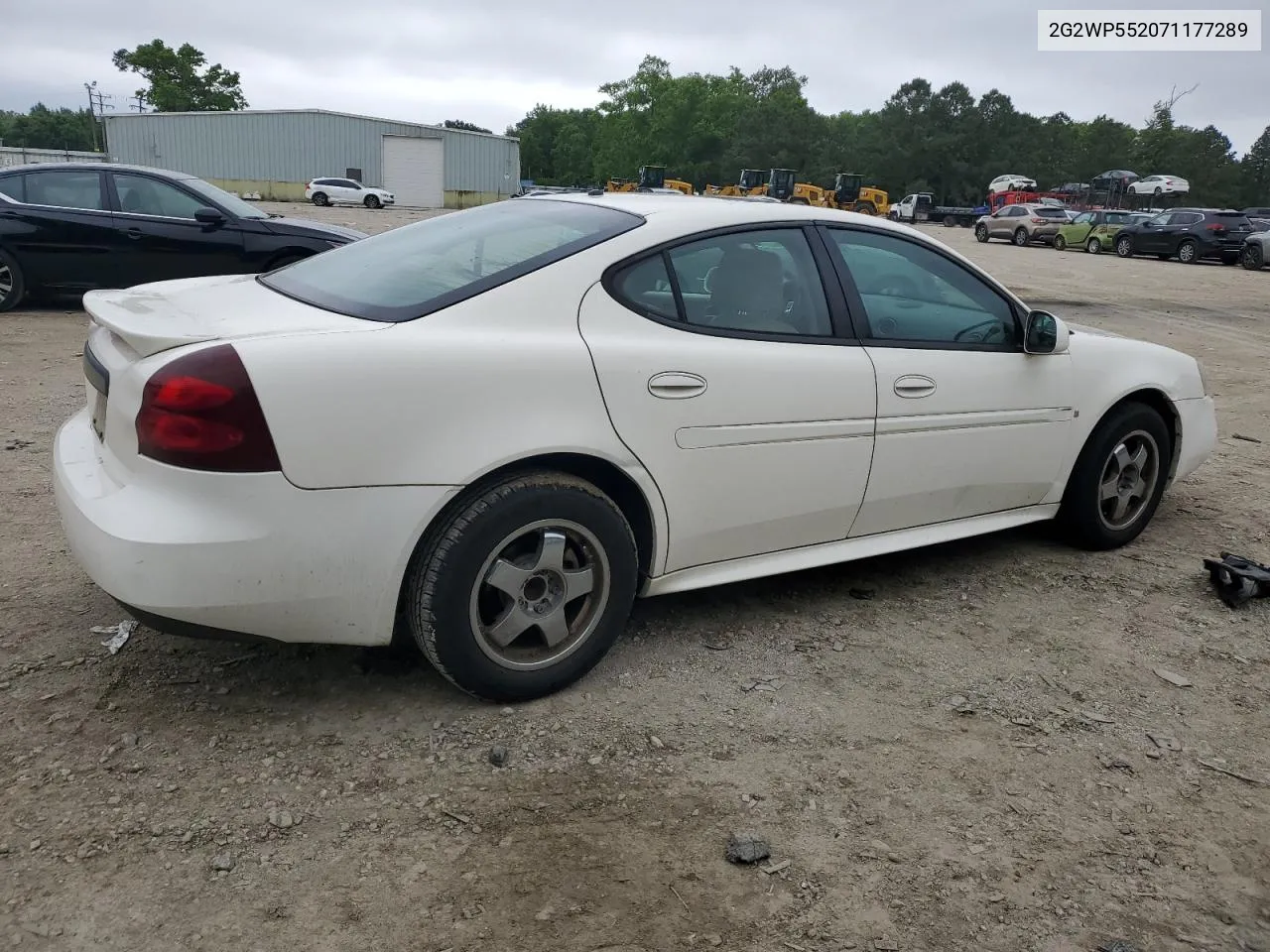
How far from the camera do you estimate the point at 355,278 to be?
3201 millimetres

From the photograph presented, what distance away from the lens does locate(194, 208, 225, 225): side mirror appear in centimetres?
928

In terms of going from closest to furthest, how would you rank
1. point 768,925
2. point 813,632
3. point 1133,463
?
point 768,925 < point 813,632 < point 1133,463

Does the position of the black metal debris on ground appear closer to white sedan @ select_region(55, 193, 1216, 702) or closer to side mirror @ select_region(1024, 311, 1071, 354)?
white sedan @ select_region(55, 193, 1216, 702)

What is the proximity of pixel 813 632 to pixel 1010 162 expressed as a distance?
82.7 m

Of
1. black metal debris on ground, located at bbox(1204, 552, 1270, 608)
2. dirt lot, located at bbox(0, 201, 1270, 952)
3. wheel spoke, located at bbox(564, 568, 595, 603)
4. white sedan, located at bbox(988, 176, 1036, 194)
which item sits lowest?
dirt lot, located at bbox(0, 201, 1270, 952)

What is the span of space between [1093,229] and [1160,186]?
89.8 feet

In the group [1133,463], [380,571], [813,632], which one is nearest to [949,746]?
[813,632]

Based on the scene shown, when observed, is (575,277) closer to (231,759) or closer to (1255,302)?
(231,759)

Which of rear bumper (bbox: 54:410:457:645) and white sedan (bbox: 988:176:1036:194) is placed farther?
white sedan (bbox: 988:176:1036:194)

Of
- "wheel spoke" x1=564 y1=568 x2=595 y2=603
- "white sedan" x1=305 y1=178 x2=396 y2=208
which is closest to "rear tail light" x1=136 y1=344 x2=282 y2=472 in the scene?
"wheel spoke" x1=564 y1=568 x2=595 y2=603

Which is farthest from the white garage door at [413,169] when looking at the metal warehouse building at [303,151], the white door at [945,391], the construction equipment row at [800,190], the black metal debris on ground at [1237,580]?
the black metal debris on ground at [1237,580]

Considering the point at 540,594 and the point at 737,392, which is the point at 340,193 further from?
the point at 540,594

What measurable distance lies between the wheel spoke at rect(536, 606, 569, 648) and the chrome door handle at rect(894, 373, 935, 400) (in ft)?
4.87

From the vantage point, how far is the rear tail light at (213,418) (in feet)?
8.11
